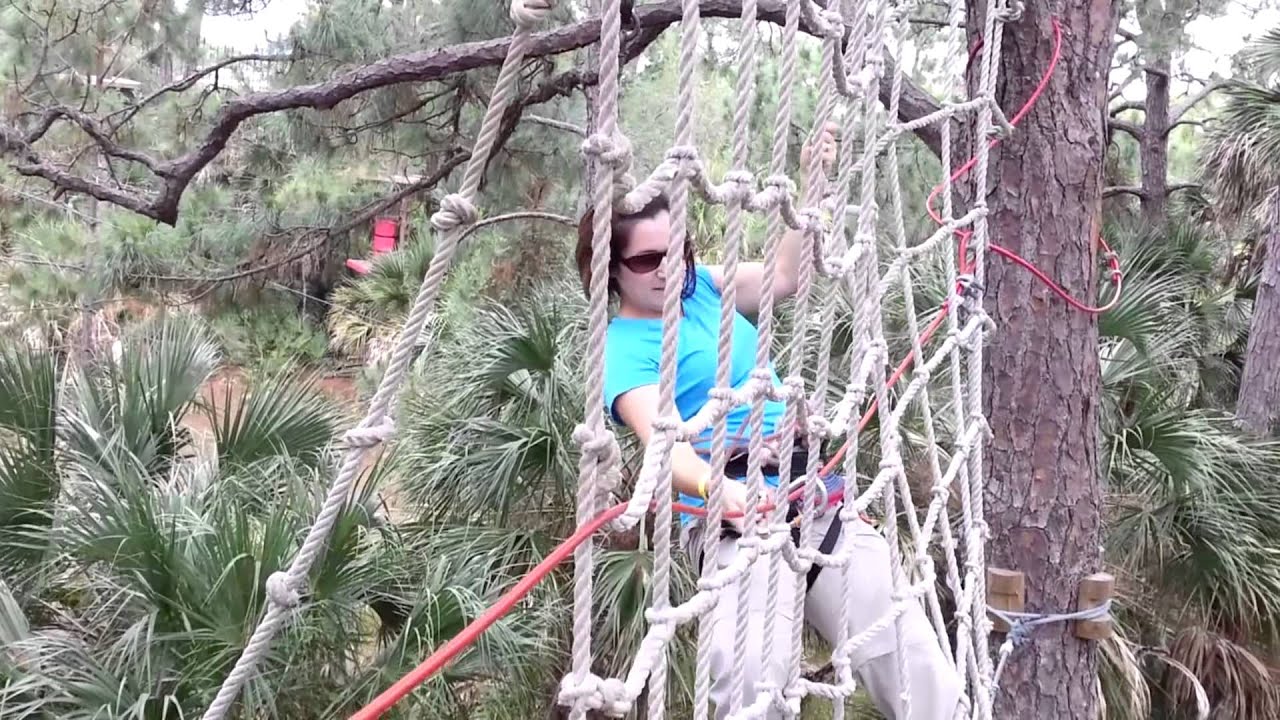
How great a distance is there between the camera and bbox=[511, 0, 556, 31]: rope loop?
82 cm

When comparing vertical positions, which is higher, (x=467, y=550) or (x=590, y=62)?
(x=590, y=62)

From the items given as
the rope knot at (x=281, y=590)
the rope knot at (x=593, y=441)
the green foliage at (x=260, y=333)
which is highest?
the rope knot at (x=593, y=441)

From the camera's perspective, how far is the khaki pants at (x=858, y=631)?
1534 mm

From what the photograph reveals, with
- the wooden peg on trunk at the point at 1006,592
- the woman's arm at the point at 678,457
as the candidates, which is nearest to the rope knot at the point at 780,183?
the woman's arm at the point at 678,457

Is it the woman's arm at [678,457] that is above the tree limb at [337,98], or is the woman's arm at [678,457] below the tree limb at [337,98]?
below

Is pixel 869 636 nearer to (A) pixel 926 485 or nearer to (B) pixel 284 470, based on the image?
(B) pixel 284 470

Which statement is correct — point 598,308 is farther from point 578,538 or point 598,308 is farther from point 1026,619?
point 1026,619

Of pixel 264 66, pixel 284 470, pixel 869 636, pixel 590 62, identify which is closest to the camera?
pixel 869 636

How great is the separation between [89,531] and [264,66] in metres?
3.35

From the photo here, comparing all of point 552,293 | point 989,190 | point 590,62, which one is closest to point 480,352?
point 552,293

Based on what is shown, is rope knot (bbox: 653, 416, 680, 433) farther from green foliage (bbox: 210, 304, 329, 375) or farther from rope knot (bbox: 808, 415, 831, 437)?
green foliage (bbox: 210, 304, 329, 375)

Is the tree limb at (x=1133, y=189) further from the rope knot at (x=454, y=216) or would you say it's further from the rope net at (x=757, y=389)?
the rope knot at (x=454, y=216)

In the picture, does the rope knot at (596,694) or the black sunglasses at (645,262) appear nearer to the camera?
the rope knot at (596,694)

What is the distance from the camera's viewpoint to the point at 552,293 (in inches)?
149
